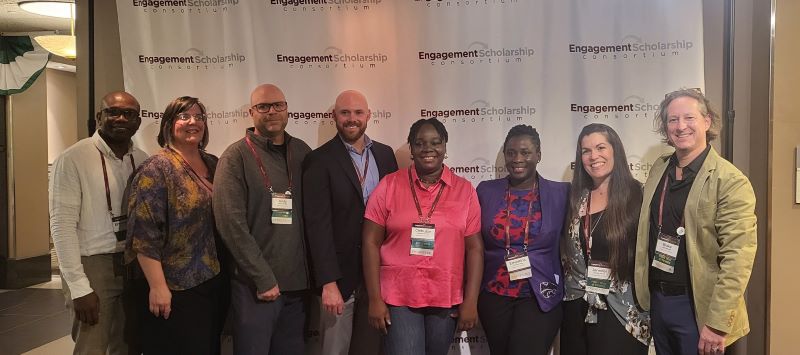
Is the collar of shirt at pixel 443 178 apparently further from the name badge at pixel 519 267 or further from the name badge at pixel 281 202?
the name badge at pixel 281 202

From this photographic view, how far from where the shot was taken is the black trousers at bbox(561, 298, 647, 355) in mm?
2270

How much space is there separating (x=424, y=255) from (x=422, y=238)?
8 cm

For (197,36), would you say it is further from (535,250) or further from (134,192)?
(535,250)

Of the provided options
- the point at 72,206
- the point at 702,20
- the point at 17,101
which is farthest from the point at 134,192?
the point at 17,101

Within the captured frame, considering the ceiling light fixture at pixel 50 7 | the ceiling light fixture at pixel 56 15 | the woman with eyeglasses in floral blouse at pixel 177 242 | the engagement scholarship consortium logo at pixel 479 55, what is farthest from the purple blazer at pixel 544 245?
the ceiling light fixture at pixel 50 7

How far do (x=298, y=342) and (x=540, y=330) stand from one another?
1197 mm

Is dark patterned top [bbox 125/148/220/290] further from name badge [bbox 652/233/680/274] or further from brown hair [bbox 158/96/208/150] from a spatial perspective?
name badge [bbox 652/233/680/274]

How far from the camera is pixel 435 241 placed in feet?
7.84

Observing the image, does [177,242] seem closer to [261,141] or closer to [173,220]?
[173,220]

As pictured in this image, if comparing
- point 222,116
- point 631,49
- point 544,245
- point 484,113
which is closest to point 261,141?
point 222,116

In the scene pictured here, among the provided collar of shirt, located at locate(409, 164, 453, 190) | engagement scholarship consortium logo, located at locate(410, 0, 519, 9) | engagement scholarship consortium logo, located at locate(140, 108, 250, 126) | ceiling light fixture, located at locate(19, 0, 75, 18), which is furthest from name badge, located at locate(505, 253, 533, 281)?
ceiling light fixture, located at locate(19, 0, 75, 18)

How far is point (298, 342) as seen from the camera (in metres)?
2.64

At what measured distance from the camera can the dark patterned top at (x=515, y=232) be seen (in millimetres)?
2428

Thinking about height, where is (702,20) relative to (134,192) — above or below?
above
